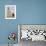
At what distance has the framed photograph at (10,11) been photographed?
344 cm

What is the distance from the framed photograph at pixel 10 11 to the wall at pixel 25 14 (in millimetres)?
85

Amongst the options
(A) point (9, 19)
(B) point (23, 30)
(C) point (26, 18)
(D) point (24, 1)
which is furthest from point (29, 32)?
(D) point (24, 1)

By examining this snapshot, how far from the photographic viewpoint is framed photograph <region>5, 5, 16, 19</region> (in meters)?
3.44

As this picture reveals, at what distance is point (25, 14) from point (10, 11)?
43 cm

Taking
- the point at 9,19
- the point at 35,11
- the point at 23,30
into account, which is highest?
the point at 35,11

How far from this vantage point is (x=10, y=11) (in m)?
3.46

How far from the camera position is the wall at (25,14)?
3.44m

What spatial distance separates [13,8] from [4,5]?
0.27 meters

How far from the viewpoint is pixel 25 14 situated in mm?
3441

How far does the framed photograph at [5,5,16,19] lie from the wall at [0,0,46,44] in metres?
0.09

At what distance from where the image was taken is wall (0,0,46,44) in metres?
3.44

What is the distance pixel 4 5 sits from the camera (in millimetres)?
3438

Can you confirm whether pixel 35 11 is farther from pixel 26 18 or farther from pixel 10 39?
pixel 10 39

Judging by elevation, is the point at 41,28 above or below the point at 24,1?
below
